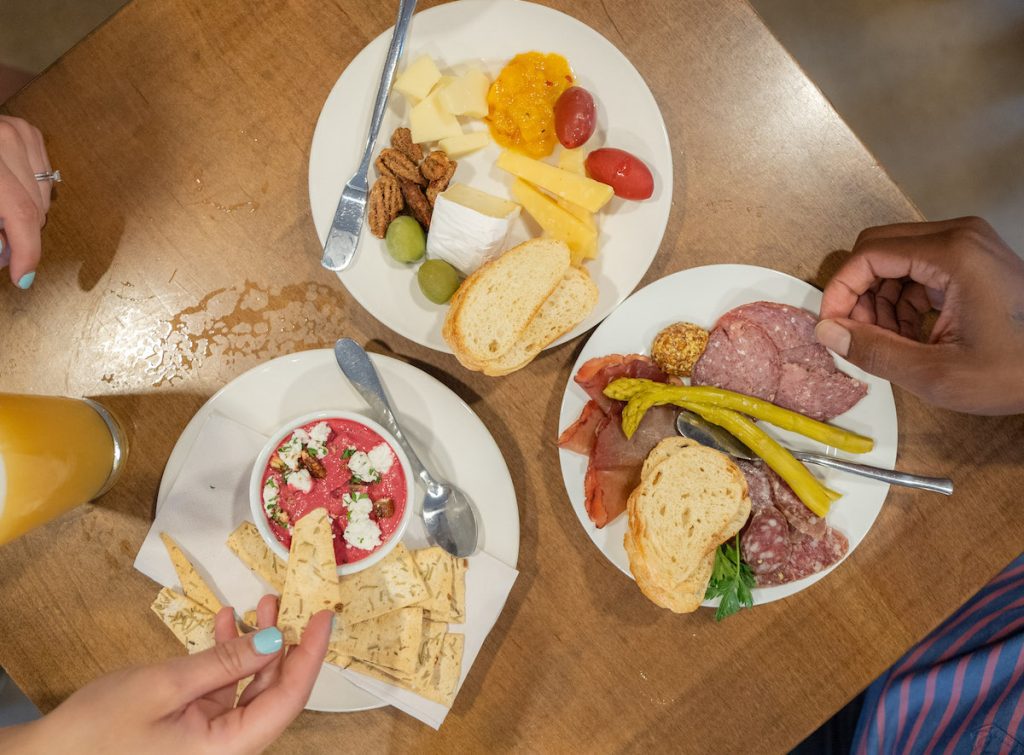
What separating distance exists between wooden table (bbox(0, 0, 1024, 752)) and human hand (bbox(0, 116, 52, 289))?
3.2 inches

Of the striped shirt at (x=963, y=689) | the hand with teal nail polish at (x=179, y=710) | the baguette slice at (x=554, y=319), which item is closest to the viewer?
the hand with teal nail polish at (x=179, y=710)

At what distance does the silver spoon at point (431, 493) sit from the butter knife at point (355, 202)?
0.17 metres

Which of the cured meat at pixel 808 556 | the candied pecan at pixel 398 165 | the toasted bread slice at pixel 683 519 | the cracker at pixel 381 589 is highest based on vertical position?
the candied pecan at pixel 398 165

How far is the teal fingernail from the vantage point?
1.20m

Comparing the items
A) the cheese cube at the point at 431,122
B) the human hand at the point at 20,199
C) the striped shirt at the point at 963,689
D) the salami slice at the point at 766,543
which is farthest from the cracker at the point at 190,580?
the striped shirt at the point at 963,689

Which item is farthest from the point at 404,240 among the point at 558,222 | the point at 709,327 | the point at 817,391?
the point at 817,391

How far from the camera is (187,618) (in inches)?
59.1

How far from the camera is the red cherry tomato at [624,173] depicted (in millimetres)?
1443

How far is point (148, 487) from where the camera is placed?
1614 millimetres

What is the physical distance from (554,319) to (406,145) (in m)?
0.47

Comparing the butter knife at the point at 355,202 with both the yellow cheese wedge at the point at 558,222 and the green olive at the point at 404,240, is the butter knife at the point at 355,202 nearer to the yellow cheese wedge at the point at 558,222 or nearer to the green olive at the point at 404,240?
the green olive at the point at 404,240

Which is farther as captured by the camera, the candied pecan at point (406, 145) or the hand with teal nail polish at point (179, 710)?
the candied pecan at point (406, 145)

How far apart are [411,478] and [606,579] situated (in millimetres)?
496

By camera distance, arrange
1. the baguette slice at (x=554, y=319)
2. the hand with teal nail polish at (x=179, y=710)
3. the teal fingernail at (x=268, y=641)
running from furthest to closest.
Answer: the baguette slice at (x=554, y=319), the teal fingernail at (x=268, y=641), the hand with teal nail polish at (x=179, y=710)
